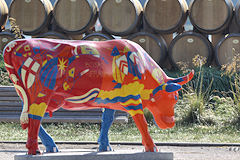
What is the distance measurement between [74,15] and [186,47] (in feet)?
7.84

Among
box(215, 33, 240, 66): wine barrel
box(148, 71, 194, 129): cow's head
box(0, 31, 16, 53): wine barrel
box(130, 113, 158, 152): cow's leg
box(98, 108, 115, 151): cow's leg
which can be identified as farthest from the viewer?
box(0, 31, 16, 53): wine barrel

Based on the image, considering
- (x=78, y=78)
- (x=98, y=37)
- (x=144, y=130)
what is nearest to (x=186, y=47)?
(x=98, y=37)

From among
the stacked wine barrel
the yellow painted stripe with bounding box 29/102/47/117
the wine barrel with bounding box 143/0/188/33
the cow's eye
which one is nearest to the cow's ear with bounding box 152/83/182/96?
the cow's eye

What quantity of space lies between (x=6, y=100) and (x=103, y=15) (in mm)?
3023

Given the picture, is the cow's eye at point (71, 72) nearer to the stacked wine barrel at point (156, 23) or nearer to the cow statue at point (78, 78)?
the cow statue at point (78, 78)

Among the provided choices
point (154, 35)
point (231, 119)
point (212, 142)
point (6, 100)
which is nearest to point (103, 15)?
point (154, 35)

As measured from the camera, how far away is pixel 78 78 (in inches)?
158

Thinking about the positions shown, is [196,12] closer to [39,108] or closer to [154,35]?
[154,35]

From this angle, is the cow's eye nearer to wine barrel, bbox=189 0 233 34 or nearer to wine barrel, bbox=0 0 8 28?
wine barrel, bbox=189 0 233 34

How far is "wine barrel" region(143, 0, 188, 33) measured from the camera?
9469mm

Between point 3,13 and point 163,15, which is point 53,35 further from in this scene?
point 163,15

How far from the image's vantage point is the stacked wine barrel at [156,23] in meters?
9.36

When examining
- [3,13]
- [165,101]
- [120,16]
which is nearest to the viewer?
[165,101]

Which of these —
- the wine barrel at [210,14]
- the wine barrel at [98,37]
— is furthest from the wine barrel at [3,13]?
Answer: the wine barrel at [210,14]
